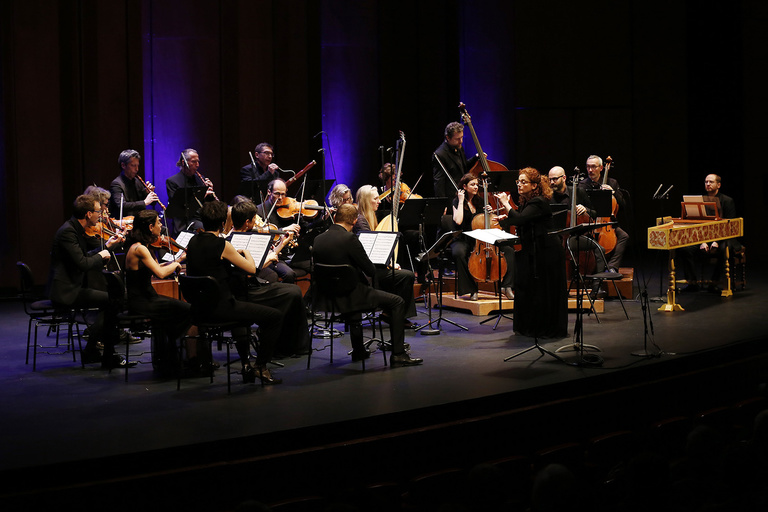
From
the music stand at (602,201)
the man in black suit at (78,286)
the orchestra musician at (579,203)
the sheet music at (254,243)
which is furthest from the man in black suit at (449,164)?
the man in black suit at (78,286)

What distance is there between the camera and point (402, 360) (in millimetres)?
5832

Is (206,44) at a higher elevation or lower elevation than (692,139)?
higher

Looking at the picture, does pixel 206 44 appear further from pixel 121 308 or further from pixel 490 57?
pixel 121 308

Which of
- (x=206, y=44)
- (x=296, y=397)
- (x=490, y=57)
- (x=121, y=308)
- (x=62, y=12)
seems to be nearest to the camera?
(x=296, y=397)

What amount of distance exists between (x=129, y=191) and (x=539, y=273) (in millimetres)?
4426

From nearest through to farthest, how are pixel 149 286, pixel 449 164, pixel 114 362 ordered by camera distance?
pixel 149 286 < pixel 114 362 < pixel 449 164

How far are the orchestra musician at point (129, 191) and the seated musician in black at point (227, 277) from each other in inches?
116

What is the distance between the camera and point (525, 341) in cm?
661

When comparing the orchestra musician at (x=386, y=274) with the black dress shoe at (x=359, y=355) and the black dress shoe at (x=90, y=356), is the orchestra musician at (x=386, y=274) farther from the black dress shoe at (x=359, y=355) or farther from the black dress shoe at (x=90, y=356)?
the black dress shoe at (x=90, y=356)

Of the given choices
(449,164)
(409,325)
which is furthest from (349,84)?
(409,325)

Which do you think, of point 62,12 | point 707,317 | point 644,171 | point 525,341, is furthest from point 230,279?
point 644,171

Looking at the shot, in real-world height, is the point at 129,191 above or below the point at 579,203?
above

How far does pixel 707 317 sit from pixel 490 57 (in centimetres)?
628

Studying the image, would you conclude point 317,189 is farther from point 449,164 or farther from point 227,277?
point 227,277
